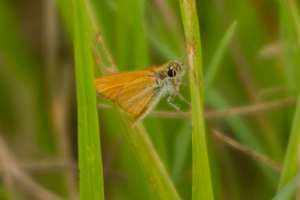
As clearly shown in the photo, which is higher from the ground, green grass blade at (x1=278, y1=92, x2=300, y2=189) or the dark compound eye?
the dark compound eye

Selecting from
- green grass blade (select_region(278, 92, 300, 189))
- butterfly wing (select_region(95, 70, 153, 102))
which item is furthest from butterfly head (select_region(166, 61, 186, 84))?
green grass blade (select_region(278, 92, 300, 189))

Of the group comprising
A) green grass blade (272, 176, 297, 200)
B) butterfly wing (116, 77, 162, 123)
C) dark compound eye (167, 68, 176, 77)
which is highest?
A: dark compound eye (167, 68, 176, 77)

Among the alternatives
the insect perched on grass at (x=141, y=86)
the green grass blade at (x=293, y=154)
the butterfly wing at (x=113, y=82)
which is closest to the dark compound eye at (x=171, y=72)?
the insect perched on grass at (x=141, y=86)

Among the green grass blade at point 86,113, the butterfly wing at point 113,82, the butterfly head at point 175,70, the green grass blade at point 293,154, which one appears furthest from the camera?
the butterfly head at point 175,70

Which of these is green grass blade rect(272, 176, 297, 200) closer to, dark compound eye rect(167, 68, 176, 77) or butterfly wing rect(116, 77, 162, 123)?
butterfly wing rect(116, 77, 162, 123)

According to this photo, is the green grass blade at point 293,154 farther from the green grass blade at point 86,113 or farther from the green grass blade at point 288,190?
the green grass blade at point 86,113

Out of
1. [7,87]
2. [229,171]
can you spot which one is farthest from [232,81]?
[7,87]
